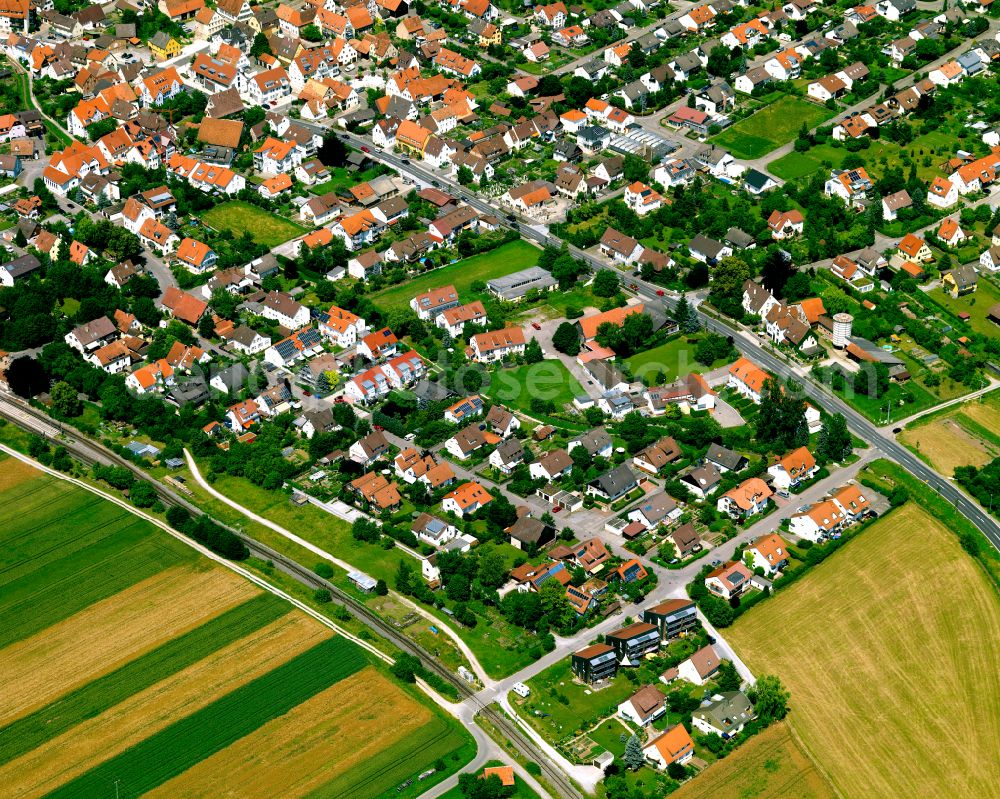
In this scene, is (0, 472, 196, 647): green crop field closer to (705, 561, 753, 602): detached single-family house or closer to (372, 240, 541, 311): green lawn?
(372, 240, 541, 311): green lawn

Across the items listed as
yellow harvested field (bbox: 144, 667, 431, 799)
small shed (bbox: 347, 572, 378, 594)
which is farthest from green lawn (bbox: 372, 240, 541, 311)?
yellow harvested field (bbox: 144, 667, 431, 799)

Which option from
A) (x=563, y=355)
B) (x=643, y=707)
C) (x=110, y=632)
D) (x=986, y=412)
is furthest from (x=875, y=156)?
(x=110, y=632)

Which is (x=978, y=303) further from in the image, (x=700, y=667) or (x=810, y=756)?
(x=810, y=756)

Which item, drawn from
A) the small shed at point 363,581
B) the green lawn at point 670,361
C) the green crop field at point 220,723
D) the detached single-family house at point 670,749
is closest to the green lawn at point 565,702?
the detached single-family house at point 670,749

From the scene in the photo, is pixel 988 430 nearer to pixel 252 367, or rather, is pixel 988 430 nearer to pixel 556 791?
pixel 556 791

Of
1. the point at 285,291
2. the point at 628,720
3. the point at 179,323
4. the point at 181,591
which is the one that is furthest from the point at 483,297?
the point at 628,720

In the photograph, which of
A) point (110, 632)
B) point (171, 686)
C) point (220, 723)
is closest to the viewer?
point (220, 723)
